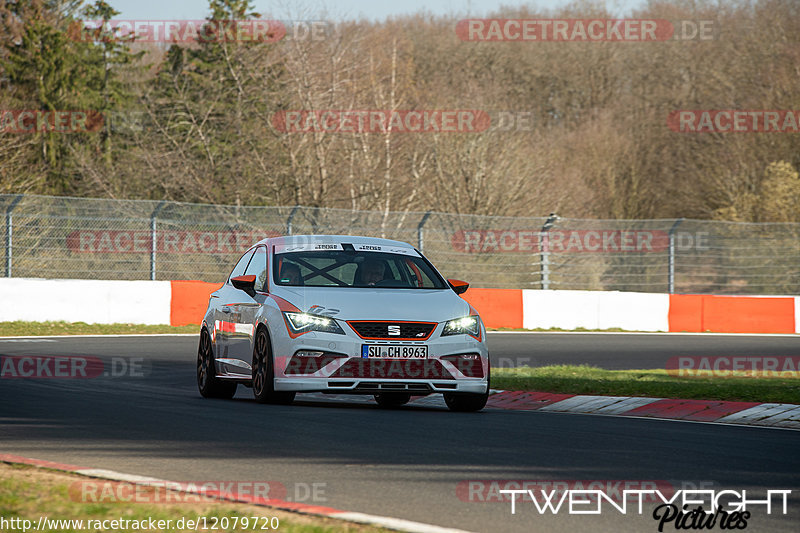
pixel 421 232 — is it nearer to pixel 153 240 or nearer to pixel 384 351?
pixel 153 240

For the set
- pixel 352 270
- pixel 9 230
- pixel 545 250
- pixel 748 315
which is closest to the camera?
pixel 352 270

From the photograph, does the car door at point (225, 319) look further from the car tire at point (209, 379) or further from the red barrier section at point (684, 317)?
the red barrier section at point (684, 317)

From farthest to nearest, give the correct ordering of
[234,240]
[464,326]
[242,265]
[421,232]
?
[234,240] → [421,232] → [242,265] → [464,326]

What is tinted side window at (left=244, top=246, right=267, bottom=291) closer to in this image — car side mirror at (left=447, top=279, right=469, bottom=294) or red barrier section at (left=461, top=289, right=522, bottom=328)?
car side mirror at (left=447, top=279, right=469, bottom=294)

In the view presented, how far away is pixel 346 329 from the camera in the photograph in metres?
11.1

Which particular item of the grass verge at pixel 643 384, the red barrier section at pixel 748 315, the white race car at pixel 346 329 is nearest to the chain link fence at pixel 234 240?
the red barrier section at pixel 748 315

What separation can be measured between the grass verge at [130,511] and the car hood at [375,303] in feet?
15.2

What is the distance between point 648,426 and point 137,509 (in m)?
5.66

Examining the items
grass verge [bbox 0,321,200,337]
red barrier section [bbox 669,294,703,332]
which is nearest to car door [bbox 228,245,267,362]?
grass verge [bbox 0,321,200,337]

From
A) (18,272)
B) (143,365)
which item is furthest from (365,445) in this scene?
(18,272)

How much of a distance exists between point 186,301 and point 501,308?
266 inches

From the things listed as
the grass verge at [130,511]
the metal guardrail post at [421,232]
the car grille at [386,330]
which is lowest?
the grass verge at [130,511]

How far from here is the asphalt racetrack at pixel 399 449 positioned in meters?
6.61

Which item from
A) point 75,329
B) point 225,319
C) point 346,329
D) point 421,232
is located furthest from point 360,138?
point 346,329
